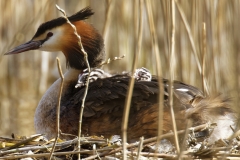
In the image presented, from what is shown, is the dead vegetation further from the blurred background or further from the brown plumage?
the brown plumage

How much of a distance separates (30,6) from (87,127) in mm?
4218

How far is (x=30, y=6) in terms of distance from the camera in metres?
8.15

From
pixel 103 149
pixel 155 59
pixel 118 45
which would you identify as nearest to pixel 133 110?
pixel 103 149

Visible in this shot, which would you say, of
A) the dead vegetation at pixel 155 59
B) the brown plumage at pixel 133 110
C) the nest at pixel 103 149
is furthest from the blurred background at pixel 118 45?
the nest at pixel 103 149

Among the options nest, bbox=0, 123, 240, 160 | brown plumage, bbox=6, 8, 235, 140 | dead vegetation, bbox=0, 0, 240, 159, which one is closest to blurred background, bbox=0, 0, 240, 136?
dead vegetation, bbox=0, 0, 240, 159

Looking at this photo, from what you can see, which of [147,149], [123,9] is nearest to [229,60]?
[123,9]

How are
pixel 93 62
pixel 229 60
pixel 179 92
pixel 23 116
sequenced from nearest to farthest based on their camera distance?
pixel 179 92 < pixel 93 62 < pixel 229 60 < pixel 23 116

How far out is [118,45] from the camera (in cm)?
748

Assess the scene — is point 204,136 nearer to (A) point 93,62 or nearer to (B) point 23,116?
(A) point 93,62

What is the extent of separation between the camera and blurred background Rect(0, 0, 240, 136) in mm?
5359

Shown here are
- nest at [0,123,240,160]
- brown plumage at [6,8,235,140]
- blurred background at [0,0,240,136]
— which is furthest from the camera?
blurred background at [0,0,240,136]

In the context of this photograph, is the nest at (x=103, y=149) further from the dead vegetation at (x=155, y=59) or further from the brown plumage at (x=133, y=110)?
the brown plumage at (x=133, y=110)

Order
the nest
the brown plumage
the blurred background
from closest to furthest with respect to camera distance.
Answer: the nest, the brown plumage, the blurred background

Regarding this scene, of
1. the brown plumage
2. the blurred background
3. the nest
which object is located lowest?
the nest
